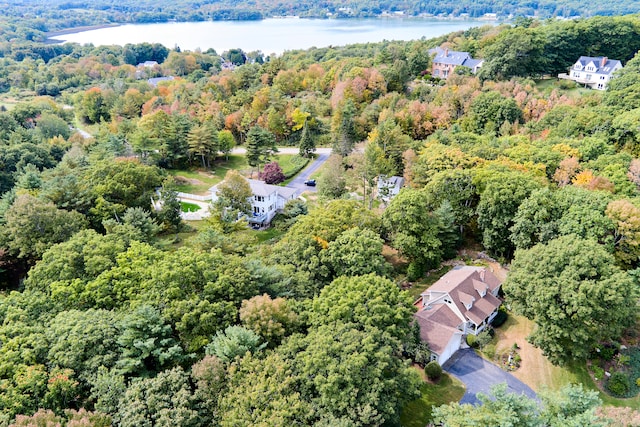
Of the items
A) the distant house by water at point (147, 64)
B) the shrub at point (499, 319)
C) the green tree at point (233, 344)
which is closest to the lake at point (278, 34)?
the distant house by water at point (147, 64)

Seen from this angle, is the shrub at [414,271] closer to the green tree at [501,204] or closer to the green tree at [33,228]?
the green tree at [501,204]

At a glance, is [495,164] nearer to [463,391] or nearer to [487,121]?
[487,121]

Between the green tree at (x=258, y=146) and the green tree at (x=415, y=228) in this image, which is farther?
the green tree at (x=258, y=146)

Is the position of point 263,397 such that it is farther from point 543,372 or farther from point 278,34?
point 278,34

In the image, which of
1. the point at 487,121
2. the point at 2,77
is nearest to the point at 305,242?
the point at 487,121

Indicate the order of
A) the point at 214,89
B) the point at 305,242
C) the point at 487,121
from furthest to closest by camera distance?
1. the point at 214,89
2. the point at 487,121
3. the point at 305,242

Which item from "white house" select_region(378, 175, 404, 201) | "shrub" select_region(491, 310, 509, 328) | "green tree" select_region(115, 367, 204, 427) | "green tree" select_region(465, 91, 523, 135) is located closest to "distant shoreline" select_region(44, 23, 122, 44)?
"white house" select_region(378, 175, 404, 201)

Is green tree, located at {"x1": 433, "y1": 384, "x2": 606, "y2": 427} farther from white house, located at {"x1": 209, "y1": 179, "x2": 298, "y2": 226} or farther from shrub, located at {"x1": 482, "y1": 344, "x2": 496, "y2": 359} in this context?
Answer: white house, located at {"x1": 209, "y1": 179, "x2": 298, "y2": 226}
